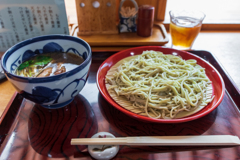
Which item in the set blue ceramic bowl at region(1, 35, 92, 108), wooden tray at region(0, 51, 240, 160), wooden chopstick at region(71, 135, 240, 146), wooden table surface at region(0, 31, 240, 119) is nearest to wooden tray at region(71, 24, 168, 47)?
wooden table surface at region(0, 31, 240, 119)

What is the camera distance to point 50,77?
715 millimetres

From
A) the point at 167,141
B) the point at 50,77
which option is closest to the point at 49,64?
the point at 50,77

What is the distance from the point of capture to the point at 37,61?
38.6 inches

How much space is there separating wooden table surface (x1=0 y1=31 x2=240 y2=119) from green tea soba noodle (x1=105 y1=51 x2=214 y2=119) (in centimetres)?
39

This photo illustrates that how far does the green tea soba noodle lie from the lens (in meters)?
0.90

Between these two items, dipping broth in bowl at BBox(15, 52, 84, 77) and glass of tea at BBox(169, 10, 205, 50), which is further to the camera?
glass of tea at BBox(169, 10, 205, 50)

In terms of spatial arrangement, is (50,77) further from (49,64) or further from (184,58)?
(184,58)

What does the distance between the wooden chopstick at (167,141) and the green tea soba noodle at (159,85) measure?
12cm

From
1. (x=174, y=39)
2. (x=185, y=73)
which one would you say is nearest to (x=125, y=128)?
(x=185, y=73)

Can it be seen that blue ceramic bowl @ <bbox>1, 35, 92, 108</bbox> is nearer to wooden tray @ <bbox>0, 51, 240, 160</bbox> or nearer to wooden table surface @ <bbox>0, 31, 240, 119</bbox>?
wooden tray @ <bbox>0, 51, 240, 160</bbox>

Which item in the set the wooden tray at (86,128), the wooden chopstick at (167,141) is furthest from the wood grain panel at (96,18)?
the wooden chopstick at (167,141)

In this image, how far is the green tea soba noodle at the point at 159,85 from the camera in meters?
0.90

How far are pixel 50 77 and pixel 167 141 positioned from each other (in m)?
0.54

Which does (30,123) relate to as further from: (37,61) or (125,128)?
(125,128)
